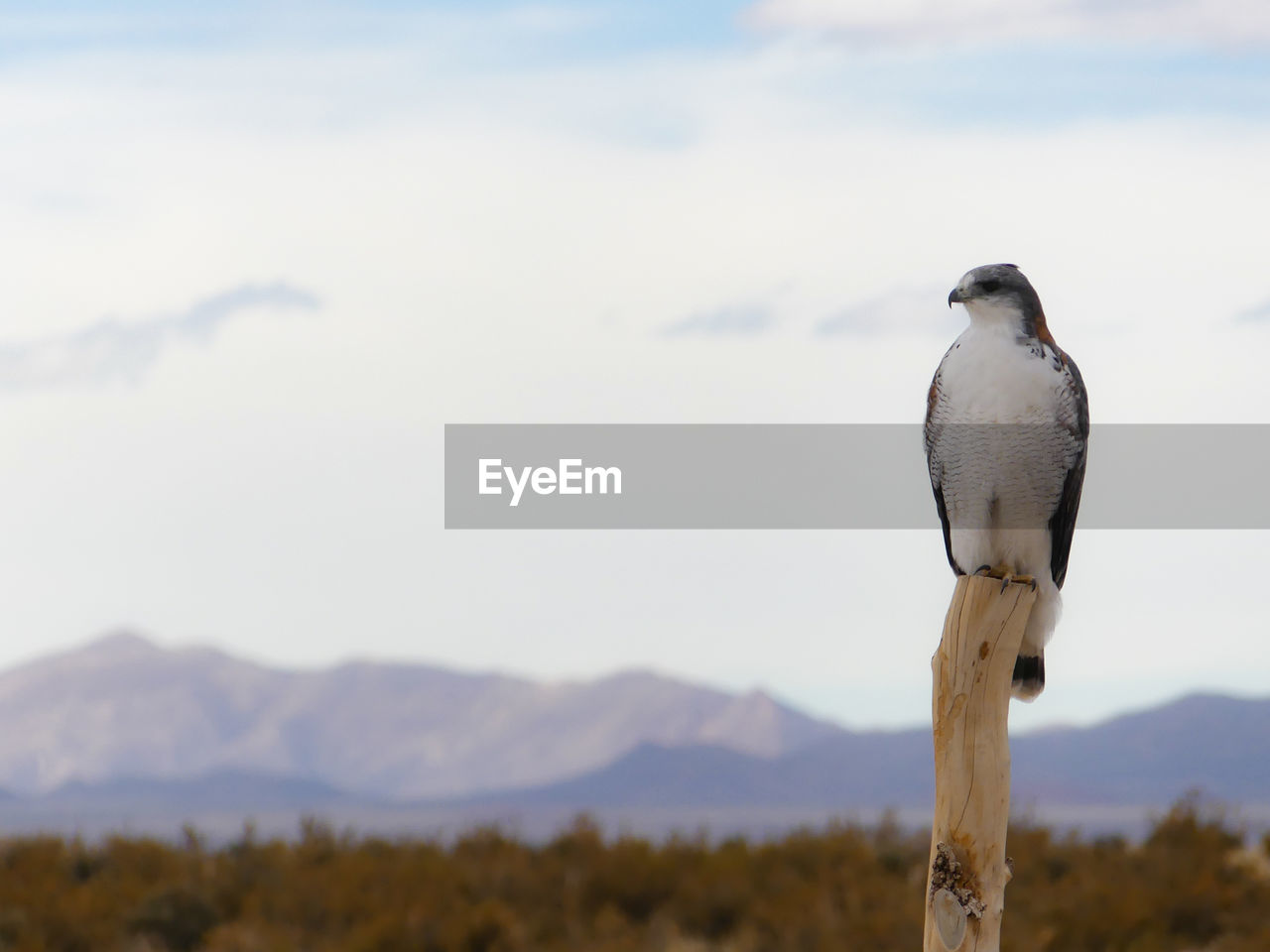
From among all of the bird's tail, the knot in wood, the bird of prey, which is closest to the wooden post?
the knot in wood

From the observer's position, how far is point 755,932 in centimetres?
941

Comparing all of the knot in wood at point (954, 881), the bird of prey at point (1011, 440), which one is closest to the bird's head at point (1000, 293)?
the bird of prey at point (1011, 440)

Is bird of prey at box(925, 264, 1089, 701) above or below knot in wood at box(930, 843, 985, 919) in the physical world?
above

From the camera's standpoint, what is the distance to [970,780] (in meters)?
5.61

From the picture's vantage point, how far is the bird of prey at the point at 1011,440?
19.7 feet

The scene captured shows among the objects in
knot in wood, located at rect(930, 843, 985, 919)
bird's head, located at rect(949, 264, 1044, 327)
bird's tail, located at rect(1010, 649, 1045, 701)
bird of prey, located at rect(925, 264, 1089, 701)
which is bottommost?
knot in wood, located at rect(930, 843, 985, 919)

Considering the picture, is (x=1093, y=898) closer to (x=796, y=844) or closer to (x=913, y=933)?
(x=913, y=933)

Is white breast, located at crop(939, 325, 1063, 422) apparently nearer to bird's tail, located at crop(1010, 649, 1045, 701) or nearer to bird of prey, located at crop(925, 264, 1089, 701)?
bird of prey, located at crop(925, 264, 1089, 701)

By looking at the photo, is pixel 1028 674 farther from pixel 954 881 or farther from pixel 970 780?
pixel 954 881

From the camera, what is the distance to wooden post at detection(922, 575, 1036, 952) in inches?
221

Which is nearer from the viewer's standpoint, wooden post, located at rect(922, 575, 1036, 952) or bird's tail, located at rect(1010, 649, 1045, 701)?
wooden post, located at rect(922, 575, 1036, 952)

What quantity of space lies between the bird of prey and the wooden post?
0.34 m

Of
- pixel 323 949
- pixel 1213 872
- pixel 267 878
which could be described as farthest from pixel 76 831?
pixel 1213 872

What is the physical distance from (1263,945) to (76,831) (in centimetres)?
974
